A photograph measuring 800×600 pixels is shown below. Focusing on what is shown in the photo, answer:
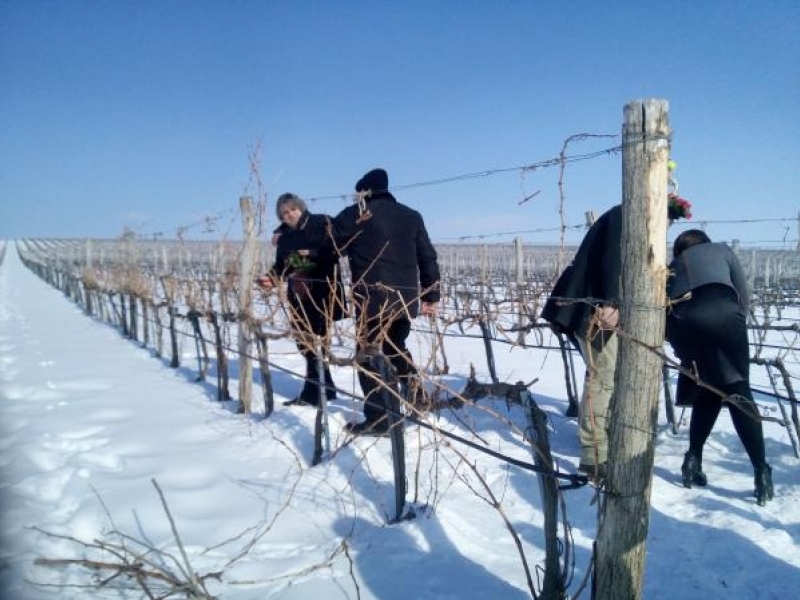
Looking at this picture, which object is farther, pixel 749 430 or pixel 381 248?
pixel 381 248

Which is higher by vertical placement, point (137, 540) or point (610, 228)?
point (610, 228)

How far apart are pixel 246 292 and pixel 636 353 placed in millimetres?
3316

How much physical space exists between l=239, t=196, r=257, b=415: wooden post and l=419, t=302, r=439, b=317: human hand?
4.79ft

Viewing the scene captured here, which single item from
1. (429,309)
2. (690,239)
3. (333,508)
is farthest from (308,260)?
(690,239)

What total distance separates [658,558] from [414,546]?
1029mm

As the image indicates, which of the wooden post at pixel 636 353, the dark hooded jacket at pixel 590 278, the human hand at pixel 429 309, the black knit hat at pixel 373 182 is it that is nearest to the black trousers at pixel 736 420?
the dark hooded jacket at pixel 590 278

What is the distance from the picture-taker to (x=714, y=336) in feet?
8.36

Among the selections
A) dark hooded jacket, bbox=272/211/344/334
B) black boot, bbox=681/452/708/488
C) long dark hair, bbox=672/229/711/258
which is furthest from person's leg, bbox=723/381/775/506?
dark hooded jacket, bbox=272/211/344/334

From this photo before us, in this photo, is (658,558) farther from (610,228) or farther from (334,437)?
(334,437)

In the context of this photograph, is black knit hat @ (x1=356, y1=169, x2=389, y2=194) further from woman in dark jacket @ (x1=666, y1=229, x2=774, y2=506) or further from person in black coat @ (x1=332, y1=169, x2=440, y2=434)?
woman in dark jacket @ (x1=666, y1=229, x2=774, y2=506)

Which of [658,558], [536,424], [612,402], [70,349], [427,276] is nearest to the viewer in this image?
[612,402]

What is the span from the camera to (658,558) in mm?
2145

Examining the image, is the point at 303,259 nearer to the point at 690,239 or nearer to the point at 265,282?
the point at 265,282

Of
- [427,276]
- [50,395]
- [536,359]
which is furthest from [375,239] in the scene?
[536,359]
